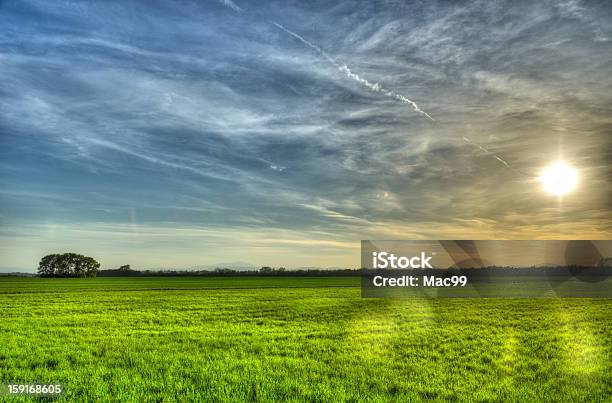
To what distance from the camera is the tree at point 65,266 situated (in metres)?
161

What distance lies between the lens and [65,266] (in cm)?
16312

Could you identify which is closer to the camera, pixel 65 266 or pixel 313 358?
pixel 313 358

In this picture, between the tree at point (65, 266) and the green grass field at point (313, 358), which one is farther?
the tree at point (65, 266)

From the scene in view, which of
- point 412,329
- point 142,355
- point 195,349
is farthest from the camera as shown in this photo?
point 412,329

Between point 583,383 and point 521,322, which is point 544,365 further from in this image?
point 521,322

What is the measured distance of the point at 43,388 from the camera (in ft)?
34.3

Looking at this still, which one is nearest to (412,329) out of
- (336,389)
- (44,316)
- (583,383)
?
(583,383)

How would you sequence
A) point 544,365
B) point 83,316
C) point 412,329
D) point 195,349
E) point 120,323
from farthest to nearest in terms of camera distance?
1. point 83,316
2. point 120,323
3. point 412,329
4. point 195,349
5. point 544,365

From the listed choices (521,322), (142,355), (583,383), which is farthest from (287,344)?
(521,322)

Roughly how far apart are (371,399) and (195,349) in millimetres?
8256

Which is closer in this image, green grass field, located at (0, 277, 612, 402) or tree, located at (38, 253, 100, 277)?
green grass field, located at (0, 277, 612, 402)

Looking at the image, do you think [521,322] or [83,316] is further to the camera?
[83,316]

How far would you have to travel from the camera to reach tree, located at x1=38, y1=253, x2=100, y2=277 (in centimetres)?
16146

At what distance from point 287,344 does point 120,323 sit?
11.8m
